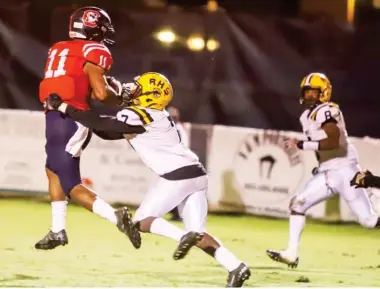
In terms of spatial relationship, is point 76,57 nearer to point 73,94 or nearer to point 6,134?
point 73,94

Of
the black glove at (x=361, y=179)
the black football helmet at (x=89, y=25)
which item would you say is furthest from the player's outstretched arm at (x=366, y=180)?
the black football helmet at (x=89, y=25)

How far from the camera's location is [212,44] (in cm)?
1066

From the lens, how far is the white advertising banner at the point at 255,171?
10.1 meters

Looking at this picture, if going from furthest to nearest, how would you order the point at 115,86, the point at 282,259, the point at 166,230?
the point at 282,259
the point at 115,86
the point at 166,230

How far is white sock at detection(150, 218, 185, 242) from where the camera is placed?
6570 mm

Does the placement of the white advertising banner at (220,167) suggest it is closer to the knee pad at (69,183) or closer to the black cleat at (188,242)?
the knee pad at (69,183)

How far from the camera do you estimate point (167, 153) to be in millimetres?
6734

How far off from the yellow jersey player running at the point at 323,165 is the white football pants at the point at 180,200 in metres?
1.26

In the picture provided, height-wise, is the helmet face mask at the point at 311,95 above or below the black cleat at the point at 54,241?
above

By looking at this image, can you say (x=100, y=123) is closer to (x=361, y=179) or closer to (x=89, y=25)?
(x=89, y=25)

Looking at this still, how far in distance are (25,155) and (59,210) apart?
3408 millimetres

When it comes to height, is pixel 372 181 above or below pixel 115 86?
below

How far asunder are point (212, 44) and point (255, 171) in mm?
1409

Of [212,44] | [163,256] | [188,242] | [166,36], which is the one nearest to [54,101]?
[188,242]
